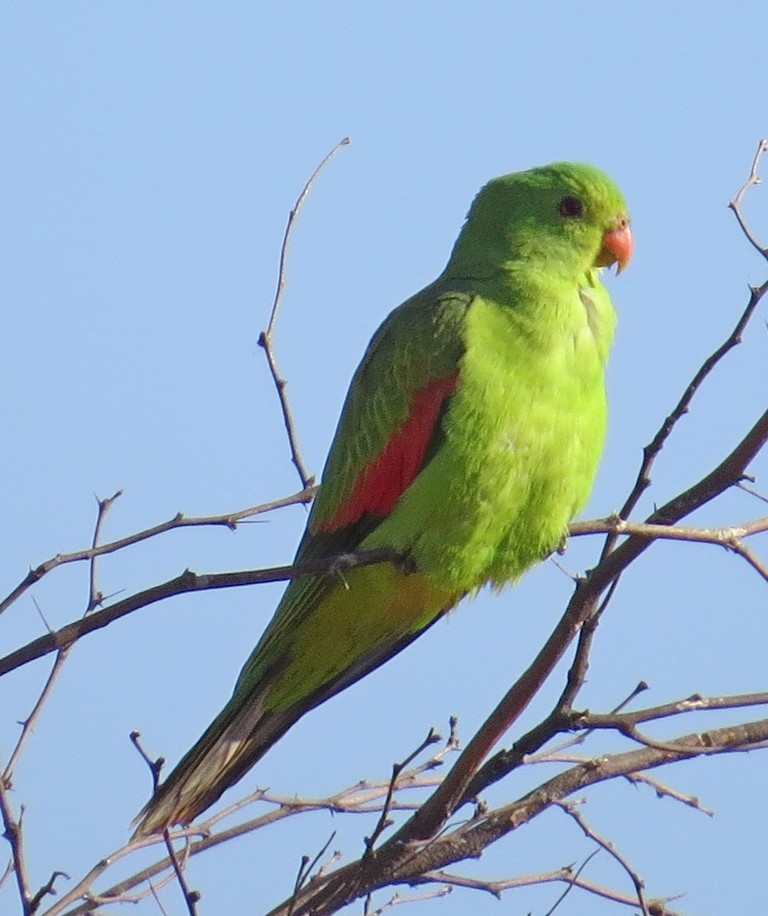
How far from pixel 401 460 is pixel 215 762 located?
1077 millimetres

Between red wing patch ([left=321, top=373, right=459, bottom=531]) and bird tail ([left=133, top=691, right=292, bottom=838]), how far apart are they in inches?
27.2

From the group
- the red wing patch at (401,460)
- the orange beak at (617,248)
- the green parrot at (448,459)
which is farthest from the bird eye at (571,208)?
the red wing patch at (401,460)

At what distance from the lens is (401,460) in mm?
4008

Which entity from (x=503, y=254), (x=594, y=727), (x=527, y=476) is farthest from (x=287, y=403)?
(x=594, y=727)

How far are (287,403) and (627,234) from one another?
151cm

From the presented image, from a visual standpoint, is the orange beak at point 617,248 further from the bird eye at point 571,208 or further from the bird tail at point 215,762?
the bird tail at point 215,762

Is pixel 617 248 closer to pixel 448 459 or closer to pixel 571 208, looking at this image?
pixel 571 208

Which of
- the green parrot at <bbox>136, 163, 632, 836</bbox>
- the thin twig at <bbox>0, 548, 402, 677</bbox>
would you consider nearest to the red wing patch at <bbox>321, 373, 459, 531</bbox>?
the green parrot at <bbox>136, 163, 632, 836</bbox>

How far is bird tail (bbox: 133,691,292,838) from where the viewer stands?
3.82 metres

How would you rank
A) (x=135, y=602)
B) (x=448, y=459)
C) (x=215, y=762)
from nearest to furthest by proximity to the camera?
(x=135, y=602), (x=448, y=459), (x=215, y=762)

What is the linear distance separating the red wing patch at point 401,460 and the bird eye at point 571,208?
0.91 metres

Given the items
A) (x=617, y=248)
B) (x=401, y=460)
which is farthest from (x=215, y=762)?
(x=617, y=248)

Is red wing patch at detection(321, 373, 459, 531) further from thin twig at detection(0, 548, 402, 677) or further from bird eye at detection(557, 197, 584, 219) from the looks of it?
thin twig at detection(0, 548, 402, 677)

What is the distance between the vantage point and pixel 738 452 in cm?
266
